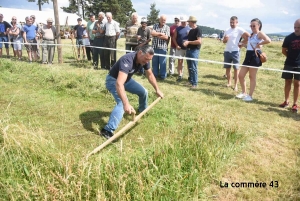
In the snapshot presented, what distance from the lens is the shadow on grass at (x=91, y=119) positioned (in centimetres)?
413

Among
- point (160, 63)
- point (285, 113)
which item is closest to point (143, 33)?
point (160, 63)

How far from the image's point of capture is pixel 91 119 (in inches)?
174

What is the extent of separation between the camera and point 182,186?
2502 millimetres

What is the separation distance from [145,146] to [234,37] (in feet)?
14.3

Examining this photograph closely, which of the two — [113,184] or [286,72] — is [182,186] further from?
[286,72]

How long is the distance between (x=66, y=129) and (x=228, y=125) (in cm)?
272

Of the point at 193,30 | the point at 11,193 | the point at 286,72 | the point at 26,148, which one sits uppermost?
the point at 193,30

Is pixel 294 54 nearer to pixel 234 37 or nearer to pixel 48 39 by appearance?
pixel 234 37

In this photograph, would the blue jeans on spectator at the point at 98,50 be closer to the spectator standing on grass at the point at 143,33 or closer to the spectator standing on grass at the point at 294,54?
the spectator standing on grass at the point at 143,33

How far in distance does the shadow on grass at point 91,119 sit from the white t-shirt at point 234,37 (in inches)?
155

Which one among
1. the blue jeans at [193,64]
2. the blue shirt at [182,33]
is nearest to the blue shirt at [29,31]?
the blue shirt at [182,33]

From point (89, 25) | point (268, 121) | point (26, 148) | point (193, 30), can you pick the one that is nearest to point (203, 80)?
point (193, 30)

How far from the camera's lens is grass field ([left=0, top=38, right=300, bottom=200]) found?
2.31m

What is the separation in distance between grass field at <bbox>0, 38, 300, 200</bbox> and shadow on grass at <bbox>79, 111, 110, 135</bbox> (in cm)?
2
